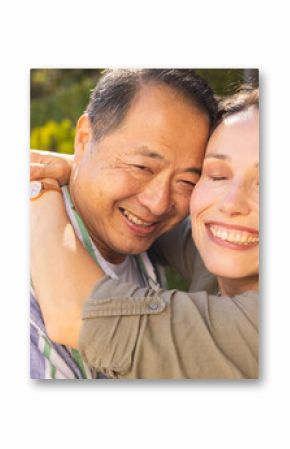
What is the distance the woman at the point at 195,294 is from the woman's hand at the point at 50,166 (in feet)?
0.22

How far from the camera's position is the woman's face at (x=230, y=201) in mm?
2490

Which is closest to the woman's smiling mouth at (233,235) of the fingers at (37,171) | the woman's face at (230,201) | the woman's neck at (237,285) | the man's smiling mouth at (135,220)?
the woman's face at (230,201)

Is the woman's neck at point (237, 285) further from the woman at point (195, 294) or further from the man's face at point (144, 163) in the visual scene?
the man's face at point (144, 163)

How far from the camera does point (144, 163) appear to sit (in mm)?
2502

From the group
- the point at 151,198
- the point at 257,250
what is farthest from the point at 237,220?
the point at 151,198

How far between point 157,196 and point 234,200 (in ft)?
0.84

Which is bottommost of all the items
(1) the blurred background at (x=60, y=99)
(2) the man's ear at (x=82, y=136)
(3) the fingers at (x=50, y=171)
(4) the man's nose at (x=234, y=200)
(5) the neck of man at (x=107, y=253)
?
(5) the neck of man at (x=107, y=253)

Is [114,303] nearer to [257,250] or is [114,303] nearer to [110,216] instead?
[110,216]
